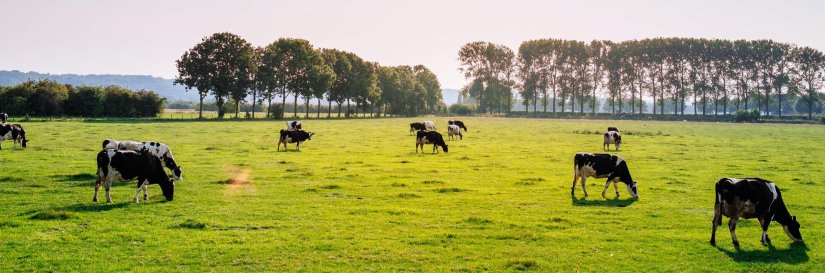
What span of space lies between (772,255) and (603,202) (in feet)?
21.6

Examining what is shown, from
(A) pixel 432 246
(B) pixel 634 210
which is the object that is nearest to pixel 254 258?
(A) pixel 432 246

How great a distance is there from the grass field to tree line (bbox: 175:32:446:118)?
237 feet

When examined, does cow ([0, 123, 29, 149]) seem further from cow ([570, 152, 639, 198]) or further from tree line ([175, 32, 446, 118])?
tree line ([175, 32, 446, 118])

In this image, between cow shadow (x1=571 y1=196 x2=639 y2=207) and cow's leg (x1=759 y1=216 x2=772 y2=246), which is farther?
cow shadow (x1=571 y1=196 x2=639 y2=207)

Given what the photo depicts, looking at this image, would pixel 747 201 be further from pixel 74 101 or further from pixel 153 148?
pixel 74 101

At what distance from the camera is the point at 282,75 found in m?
109

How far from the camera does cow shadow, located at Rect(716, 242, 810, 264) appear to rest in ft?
40.2

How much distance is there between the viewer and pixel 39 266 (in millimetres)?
11219

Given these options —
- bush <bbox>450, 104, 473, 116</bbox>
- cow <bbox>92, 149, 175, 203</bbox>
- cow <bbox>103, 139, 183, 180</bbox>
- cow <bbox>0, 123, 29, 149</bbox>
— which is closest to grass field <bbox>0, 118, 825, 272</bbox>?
cow <bbox>92, 149, 175, 203</bbox>

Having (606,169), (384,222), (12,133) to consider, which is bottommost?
(384,222)

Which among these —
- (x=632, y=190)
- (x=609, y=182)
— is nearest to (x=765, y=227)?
(x=632, y=190)

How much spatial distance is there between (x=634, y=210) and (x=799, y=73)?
496 feet

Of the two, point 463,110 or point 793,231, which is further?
point 463,110

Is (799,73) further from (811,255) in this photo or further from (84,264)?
(84,264)
